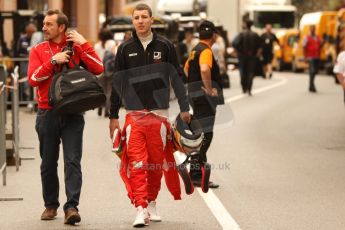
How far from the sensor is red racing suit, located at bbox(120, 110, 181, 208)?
10.1m

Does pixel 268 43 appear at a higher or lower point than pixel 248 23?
lower

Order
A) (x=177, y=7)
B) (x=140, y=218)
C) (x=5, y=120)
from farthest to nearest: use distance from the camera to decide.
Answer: (x=177, y=7), (x=5, y=120), (x=140, y=218)

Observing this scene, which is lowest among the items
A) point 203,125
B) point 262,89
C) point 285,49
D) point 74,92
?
point 285,49

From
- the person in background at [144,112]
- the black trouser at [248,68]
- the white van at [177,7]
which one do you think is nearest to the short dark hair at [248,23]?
the black trouser at [248,68]

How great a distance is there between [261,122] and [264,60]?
19.5 metres

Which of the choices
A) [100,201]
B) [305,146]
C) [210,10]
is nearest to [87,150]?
[305,146]

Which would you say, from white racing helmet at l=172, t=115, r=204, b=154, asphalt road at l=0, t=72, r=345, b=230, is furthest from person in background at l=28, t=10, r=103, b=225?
white racing helmet at l=172, t=115, r=204, b=154

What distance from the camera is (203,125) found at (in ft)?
42.3

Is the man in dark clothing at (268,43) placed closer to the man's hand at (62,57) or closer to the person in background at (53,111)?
the person in background at (53,111)

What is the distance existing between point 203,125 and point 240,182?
0.96m

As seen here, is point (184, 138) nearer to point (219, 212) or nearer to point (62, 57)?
point (219, 212)

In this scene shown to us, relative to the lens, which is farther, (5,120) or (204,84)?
(5,120)

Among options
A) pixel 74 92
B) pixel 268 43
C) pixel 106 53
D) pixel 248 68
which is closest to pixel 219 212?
pixel 74 92

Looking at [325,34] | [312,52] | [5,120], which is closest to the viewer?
[5,120]
